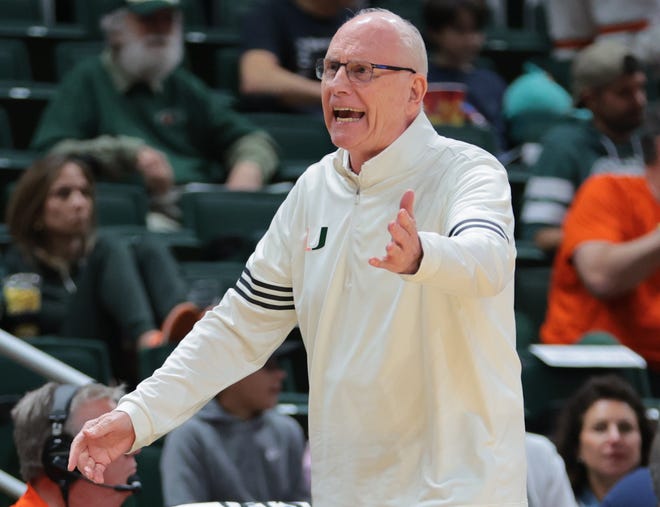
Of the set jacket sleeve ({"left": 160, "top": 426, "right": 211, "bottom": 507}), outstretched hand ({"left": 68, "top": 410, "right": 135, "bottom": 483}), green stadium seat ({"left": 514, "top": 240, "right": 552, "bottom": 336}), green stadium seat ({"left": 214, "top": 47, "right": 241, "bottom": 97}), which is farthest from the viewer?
green stadium seat ({"left": 214, "top": 47, "right": 241, "bottom": 97})

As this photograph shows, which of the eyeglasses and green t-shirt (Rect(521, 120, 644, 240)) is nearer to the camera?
the eyeglasses

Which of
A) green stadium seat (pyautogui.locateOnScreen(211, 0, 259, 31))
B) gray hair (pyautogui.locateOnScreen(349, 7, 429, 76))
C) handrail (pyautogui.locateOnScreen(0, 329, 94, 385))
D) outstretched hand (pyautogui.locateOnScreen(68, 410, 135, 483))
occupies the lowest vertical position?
handrail (pyautogui.locateOnScreen(0, 329, 94, 385))

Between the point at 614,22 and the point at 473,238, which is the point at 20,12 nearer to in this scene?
the point at 614,22

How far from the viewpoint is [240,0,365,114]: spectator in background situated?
22.3ft

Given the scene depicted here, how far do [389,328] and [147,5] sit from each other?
4.03 m

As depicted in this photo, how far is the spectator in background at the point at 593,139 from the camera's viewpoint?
590 cm

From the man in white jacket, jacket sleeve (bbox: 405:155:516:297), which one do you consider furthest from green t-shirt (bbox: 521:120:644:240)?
jacket sleeve (bbox: 405:155:516:297)

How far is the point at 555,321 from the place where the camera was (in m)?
5.53

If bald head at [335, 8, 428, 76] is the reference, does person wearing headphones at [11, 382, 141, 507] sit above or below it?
below

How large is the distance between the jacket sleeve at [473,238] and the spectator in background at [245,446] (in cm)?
A: 177

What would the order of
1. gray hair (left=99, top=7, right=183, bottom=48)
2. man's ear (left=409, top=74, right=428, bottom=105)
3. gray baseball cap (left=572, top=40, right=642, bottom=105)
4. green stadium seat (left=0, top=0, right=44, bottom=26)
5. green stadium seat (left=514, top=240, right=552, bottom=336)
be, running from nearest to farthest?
man's ear (left=409, top=74, right=428, bottom=105) → green stadium seat (left=514, top=240, right=552, bottom=336) → gray baseball cap (left=572, top=40, right=642, bottom=105) → gray hair (left=99, top=7, right=183, bottom=48) → green stadium seat (left=0, top=0, right=44, bottom=26)

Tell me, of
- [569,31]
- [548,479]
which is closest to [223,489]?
[548,479]

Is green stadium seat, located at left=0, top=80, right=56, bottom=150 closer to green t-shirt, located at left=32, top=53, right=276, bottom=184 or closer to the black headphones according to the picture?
green t-shirt, located at left=32, top=53, right=276, bottom=184

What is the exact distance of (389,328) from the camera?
2883mm
